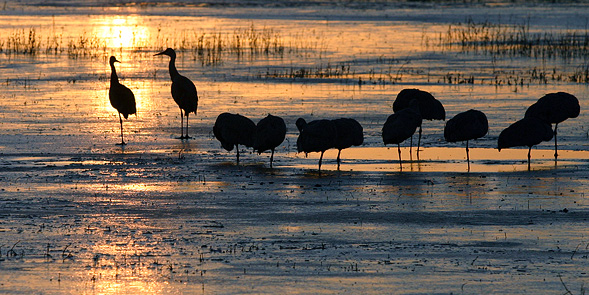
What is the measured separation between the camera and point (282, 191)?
1366 centimetres

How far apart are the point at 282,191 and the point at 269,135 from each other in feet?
7.66

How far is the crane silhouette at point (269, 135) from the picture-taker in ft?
52.0

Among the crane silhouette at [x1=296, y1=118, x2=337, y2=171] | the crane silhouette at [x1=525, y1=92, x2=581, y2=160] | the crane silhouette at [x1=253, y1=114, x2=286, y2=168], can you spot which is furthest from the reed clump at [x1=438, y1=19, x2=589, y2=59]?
the crane silhouette at [x1=296, y1=118, x2=337, y2=171]

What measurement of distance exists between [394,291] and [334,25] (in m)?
44.6

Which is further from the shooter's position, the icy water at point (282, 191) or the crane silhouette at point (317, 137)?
the crane silhouette at point (317, 137)

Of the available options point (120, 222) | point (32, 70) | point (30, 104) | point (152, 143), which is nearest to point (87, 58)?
point (32, 70)

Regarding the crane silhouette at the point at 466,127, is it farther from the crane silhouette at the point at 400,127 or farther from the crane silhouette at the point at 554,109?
the crane silhouette at the point at 554,109

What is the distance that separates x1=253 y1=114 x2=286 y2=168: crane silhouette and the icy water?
15.4 inches

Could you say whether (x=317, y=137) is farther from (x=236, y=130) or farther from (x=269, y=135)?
(x=236, y=130)

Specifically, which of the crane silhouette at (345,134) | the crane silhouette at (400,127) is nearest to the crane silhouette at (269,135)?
the crane silhouette at (345,134)

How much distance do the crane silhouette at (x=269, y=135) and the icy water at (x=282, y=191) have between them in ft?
1.28

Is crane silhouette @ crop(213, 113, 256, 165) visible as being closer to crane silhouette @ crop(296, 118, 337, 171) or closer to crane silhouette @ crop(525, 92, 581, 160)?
crane silhouette @ crop(296, 118, 337, 171)

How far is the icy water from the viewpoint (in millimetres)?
9211

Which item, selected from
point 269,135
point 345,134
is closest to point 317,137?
point 345,134
